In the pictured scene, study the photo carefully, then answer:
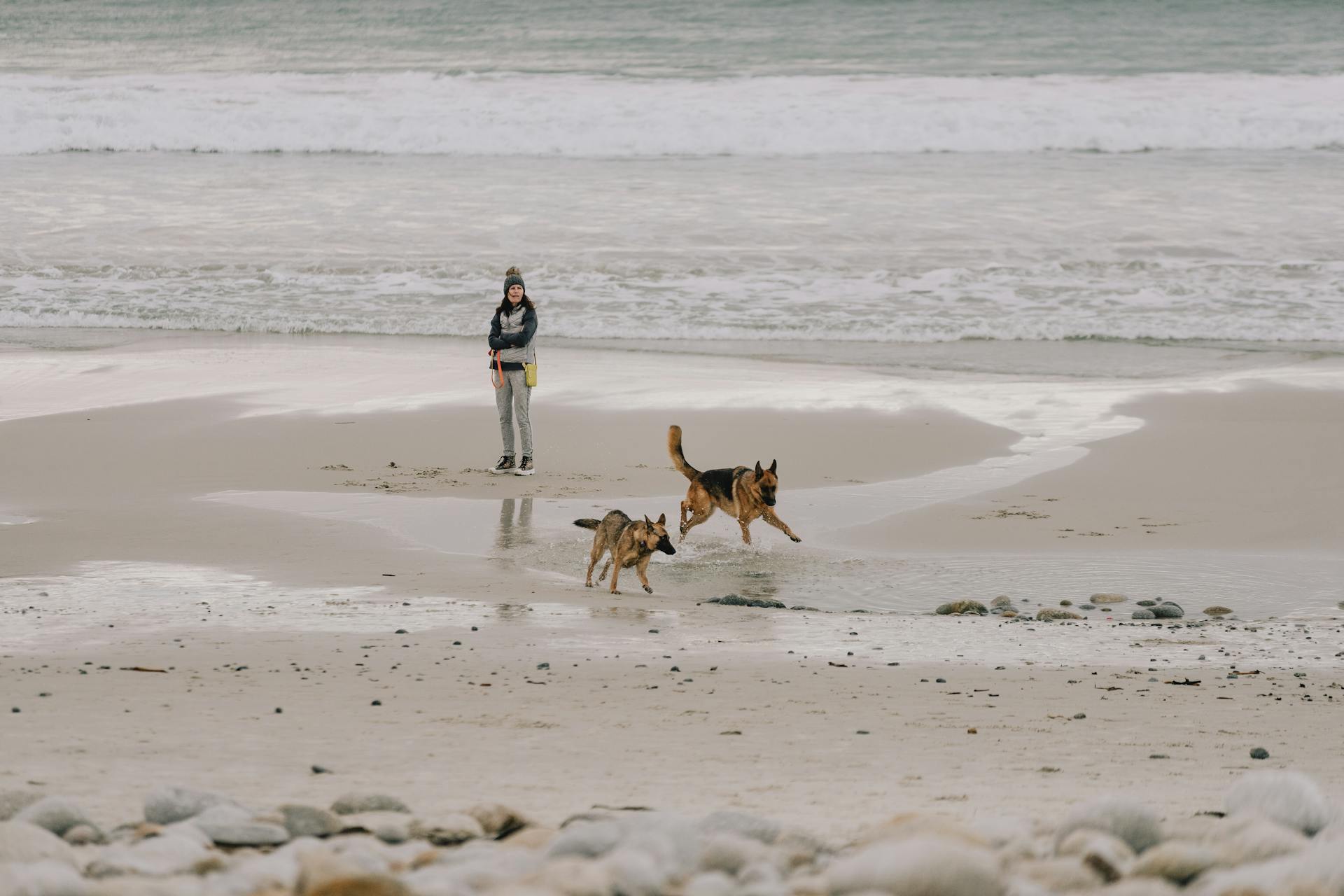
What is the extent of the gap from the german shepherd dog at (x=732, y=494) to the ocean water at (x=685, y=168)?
7981 millimetres

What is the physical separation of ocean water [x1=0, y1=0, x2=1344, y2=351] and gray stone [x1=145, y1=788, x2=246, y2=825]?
13884 millimetres

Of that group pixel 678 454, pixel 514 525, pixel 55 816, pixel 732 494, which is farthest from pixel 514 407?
pixel 55 816

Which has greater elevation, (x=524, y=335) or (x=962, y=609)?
(x=524, y=335)

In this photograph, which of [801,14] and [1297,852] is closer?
[1297,852]

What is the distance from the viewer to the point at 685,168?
30875 millimetres

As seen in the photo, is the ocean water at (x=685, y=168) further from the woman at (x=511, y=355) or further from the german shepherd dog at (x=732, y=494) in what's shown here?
the german shepherd dog at (x=732, y=494)

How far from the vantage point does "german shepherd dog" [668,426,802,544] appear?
8.79 metres

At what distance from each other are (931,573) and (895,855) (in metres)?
5.54

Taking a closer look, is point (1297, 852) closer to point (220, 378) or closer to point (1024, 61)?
point (220, 378)

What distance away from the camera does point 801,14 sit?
165ft

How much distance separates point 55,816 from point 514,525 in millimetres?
6070

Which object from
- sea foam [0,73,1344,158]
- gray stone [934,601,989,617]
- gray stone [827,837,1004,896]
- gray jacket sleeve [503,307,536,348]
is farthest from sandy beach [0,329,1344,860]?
sea foam [0,73,1344,158]

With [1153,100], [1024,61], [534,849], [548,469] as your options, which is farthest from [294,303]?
[1024,61]

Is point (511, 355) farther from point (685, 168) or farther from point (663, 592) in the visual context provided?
point (685, 168)
